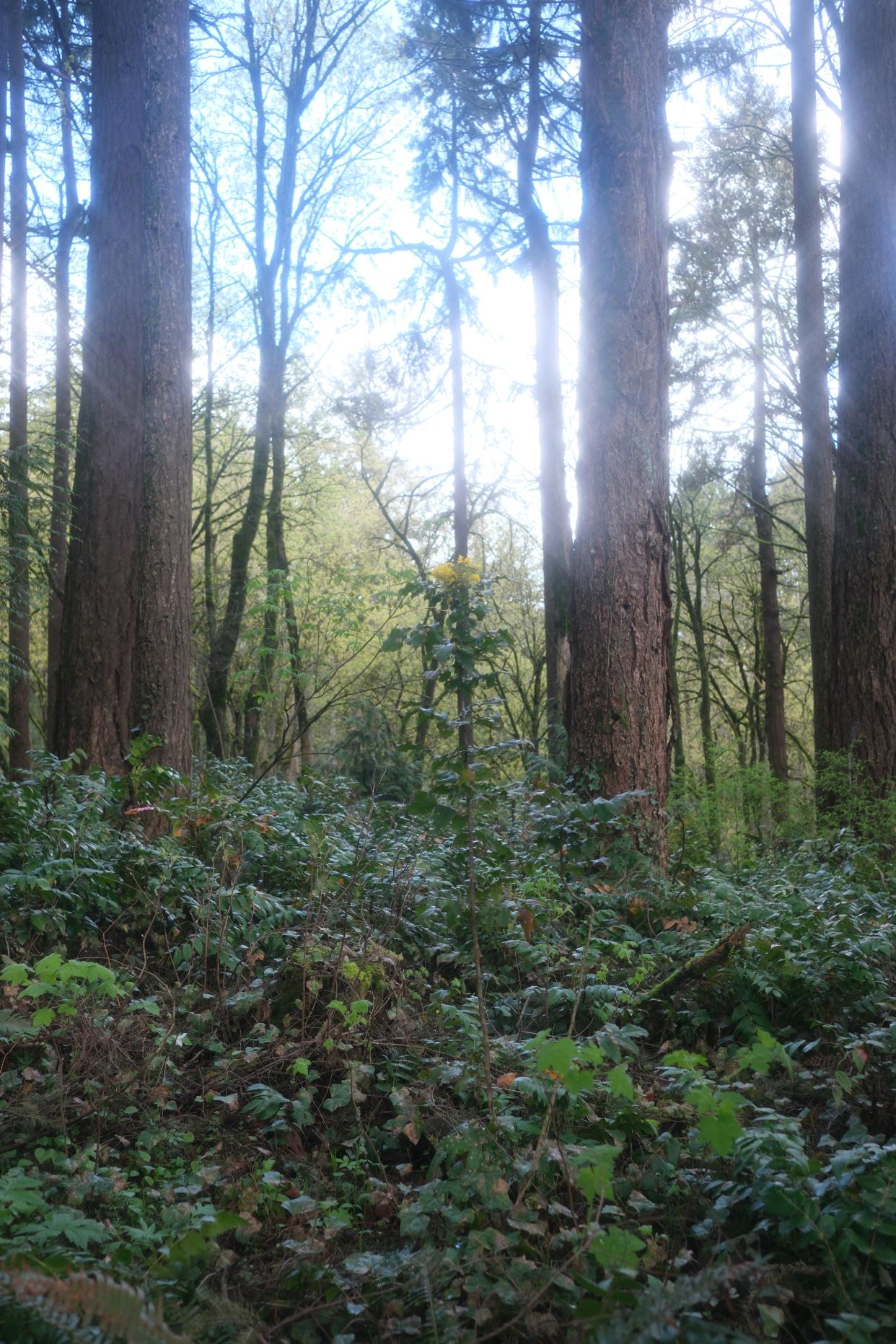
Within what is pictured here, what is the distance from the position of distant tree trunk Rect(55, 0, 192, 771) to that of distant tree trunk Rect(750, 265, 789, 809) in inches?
391

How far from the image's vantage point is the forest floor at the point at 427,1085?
2166mm

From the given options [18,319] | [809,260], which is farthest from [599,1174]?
[18,319]

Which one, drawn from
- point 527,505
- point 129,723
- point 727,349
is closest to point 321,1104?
point 129,723

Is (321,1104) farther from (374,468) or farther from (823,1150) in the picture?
(374,468)

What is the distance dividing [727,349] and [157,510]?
41.5 ft

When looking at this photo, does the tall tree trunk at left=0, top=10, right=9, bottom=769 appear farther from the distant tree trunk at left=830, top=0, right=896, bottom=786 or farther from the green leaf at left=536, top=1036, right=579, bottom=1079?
the green leaf at left=536, top=1036, right=579, bottom=1079

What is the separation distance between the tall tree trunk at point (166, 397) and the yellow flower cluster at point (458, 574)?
396 cm

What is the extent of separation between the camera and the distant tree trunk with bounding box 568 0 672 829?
6246 millimetres

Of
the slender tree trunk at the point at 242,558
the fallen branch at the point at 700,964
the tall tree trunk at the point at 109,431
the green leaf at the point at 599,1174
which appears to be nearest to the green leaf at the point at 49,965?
the green leaf at the point at 599,1174

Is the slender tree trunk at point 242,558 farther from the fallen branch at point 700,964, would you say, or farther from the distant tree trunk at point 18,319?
the fallen branch at point 700,964

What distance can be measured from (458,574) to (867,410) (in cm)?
575

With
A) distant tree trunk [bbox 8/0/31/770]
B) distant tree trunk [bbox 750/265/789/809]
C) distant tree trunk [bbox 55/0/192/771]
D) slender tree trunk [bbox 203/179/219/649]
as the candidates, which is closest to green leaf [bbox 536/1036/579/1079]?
distant tree trunk [bbox 55/0/192/771]

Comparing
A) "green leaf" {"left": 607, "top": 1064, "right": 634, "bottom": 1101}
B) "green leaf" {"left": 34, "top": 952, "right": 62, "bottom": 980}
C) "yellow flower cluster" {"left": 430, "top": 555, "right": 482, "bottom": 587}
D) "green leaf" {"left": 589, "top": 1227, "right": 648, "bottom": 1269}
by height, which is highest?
"yellow flower cluster" {"left": 430, "top": 555, "right": 482, "bottom": 587}

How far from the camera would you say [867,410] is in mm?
7680
